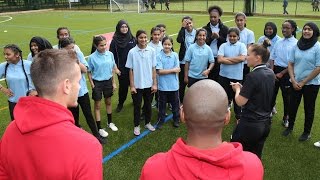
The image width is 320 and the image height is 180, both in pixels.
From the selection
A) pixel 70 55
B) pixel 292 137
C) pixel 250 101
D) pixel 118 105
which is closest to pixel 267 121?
pixel 250 101

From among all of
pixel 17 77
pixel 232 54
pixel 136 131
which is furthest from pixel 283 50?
pixel 17 77

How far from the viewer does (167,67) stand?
22.0ft

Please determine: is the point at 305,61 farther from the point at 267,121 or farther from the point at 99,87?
the point at 99,87

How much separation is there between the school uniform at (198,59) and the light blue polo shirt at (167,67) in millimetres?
434

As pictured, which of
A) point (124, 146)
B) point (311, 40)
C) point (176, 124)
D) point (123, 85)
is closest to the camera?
point (311, 40)

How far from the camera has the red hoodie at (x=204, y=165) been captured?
71.0 inches

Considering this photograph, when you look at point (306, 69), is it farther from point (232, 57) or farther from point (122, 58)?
point (122, 58)

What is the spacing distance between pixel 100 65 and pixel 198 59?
2082 mm

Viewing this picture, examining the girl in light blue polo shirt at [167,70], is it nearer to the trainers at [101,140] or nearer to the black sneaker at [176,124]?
the black sneaker at [176,124]

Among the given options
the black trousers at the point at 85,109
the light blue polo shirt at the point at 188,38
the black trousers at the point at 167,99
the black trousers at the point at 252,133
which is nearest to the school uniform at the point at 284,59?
the light blue polo shirt at the point at 188,38

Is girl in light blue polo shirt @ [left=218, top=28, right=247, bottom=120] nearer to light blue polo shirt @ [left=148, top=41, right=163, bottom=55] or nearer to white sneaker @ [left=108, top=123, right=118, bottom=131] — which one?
light blue polo shirt @ [left=148, top=41, right=163, bottom=55]

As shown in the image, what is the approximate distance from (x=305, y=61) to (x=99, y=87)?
386 cm

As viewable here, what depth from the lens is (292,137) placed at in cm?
649

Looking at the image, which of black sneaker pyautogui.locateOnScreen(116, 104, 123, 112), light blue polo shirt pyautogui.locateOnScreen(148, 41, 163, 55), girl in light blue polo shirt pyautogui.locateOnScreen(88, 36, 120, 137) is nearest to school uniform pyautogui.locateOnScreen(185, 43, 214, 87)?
light blue polo shirt pyautogui.locateOnScreen(148, 41, 163, 55)
